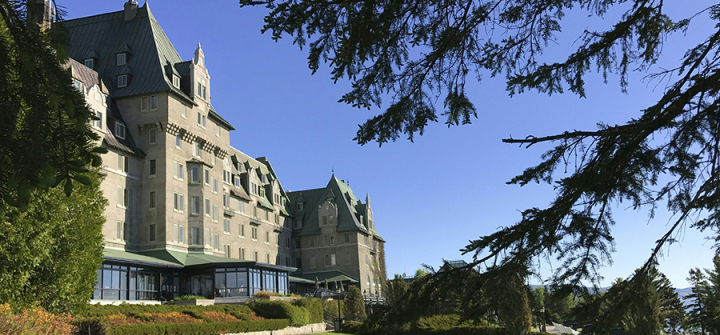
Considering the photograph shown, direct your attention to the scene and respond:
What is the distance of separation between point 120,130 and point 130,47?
28.6 ft

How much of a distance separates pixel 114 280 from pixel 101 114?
11620 mm

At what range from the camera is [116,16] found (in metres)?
52.2

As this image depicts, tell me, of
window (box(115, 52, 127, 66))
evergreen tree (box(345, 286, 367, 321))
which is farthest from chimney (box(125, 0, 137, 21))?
evergreen tree (box(345, 286, 367, 321))

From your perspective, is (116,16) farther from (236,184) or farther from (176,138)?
(236,184)

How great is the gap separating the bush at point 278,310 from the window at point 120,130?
16.2 metres

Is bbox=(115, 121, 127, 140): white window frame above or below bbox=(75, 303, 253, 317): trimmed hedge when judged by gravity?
above

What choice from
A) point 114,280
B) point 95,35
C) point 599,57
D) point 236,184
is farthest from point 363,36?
point 236,184

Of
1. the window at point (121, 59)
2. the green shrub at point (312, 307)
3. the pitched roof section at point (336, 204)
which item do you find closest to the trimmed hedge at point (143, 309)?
the green shrub at point (312, 307)

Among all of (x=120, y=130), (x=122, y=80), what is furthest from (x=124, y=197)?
Answer: (x=122, y=80)

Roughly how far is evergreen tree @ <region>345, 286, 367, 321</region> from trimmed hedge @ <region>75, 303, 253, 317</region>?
1255cm

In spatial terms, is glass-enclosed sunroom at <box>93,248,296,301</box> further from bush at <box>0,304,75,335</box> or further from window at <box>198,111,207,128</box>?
bush at <box>0,304,75,335</box>

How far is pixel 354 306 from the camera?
50.2 m

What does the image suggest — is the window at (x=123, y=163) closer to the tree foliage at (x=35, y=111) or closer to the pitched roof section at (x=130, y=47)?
the pitched roof section at (x=130, y=47)

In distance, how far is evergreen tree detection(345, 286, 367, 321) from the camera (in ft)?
163
